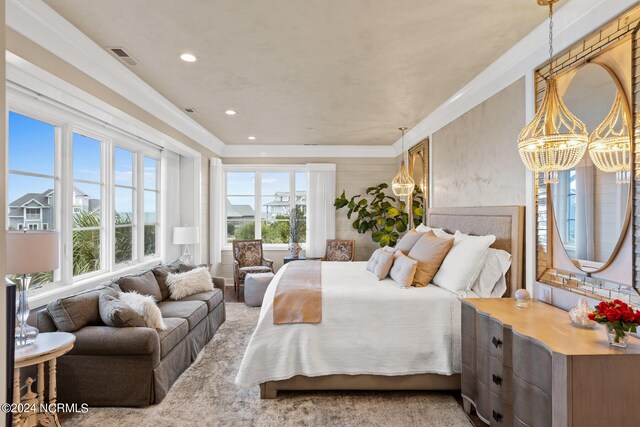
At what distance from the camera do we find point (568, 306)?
227 cm

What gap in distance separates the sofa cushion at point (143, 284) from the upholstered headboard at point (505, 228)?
10.6 feet

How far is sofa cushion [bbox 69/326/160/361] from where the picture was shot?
253 cm

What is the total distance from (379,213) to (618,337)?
497cm

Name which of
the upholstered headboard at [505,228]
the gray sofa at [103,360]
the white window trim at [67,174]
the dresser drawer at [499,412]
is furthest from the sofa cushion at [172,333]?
the upholstered headboard at [505,228]

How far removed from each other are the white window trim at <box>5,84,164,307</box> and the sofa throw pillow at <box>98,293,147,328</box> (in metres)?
0.61

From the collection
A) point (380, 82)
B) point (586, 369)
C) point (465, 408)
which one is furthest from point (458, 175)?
point (586, 369)

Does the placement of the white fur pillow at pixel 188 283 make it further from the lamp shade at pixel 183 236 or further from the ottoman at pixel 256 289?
the ottoman at pixel 256 289

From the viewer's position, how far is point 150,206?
512cm

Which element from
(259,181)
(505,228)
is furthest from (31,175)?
(259,181)

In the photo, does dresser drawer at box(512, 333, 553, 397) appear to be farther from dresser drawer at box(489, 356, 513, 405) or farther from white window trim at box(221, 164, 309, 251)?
white window trim at box(221, 164, 309, 251)

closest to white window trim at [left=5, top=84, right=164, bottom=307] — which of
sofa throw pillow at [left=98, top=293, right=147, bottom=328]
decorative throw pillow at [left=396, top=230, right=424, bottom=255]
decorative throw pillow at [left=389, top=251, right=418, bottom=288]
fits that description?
sofa throw pillow at [left=98, top=293, right=147, bottom=328]

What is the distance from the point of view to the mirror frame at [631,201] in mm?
1793

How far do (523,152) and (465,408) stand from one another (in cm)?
176

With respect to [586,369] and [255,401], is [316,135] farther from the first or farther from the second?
[586,369]
